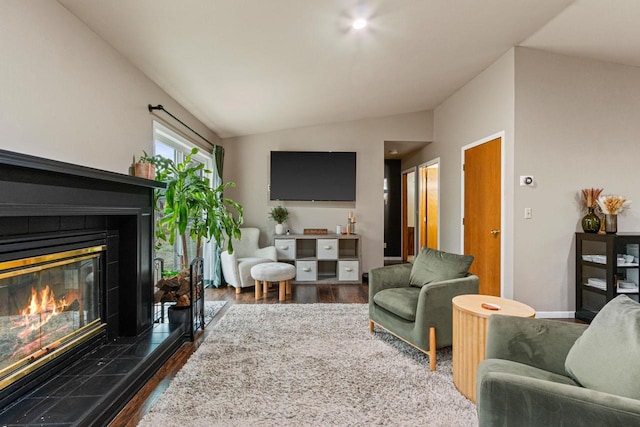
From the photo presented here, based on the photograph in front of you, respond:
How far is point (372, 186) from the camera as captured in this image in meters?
5.41

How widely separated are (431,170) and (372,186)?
5.01 ft

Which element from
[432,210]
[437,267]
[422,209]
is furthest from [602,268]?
[422,209]

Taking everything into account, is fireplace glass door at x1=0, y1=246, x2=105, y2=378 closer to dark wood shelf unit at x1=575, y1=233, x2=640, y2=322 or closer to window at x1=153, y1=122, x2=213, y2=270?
window at x1=153, y1=122, x2=213, y2=270

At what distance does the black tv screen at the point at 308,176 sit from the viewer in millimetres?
5258

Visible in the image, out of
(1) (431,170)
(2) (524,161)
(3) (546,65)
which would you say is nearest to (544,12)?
(3) (546,65)

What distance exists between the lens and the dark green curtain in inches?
187

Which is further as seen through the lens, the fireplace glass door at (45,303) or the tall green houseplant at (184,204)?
the tall green houseplant at (184,204)

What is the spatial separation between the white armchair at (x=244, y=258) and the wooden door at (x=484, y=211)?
2734mm

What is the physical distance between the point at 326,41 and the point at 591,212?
3.18 m

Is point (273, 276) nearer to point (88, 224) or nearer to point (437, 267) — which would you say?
point (437, 267)

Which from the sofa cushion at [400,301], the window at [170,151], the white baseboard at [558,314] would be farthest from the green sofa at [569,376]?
the window at [170,151]

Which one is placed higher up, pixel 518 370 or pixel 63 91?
pixel 63 91

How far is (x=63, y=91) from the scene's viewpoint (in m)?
2.03

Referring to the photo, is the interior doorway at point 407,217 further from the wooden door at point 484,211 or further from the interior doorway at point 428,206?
the wooden door at point 484,211
